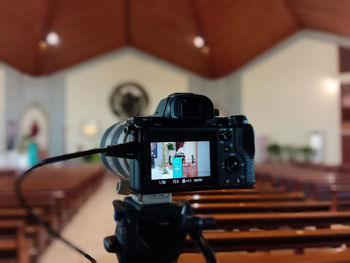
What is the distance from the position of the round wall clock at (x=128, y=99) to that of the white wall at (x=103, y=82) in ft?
0.40

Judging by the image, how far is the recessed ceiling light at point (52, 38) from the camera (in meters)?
7.02

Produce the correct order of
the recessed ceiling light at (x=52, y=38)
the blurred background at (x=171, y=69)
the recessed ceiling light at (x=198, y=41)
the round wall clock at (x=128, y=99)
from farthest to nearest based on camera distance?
the round wall clock at (x=128, y=99)
the recessed ceiling light at (x=198, y=41)
the recessed ceiling light at (x=52, y=38)
the blurred background at (x=171, y=69)

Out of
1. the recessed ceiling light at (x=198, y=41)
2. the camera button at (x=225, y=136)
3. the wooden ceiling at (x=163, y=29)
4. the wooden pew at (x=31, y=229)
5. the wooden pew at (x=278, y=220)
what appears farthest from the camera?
the recessed ceiling light at (x=198, y=41)

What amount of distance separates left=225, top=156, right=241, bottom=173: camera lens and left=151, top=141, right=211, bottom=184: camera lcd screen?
1.7 inches

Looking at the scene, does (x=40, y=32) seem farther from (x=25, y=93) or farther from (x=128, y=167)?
(x=128, y=167)

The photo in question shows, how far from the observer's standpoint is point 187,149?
0.71 m

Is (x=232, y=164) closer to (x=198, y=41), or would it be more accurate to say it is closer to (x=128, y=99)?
(x=198, y=41)

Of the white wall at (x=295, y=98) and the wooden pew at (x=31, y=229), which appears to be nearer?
the wooden pew at (x=31, y=229)

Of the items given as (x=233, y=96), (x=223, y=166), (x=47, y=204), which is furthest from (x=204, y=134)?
(x=233, y=96)

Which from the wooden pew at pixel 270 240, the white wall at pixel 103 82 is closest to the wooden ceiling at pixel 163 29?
the white wall at pixel 103 82

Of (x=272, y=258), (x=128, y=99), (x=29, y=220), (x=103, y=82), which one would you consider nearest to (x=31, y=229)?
(x=29, y=220)

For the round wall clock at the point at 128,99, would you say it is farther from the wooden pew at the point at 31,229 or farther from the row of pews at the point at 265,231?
the row of pews at the point at 265,231

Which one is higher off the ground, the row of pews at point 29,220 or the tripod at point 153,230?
the tripod at point 153,230

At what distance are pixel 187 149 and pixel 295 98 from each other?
787 cm
